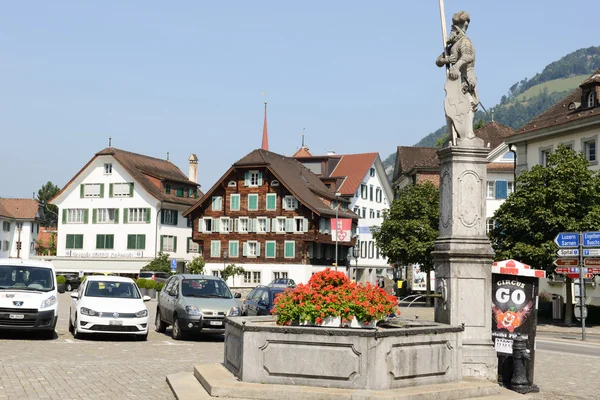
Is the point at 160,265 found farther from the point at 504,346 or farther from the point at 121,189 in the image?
the point at 504,346

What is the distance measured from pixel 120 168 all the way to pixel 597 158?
166 feet

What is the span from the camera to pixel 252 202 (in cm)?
7512

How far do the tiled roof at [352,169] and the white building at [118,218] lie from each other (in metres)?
16.8

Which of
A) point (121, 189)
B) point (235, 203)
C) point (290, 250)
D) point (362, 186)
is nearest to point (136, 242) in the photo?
point (121, 189)

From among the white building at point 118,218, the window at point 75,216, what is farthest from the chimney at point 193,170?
the window at point 75,216

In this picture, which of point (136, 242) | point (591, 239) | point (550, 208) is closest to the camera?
point (591, 239)

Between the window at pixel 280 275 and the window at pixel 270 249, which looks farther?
the window at pixel 270 249

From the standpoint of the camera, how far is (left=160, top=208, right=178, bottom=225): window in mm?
80137

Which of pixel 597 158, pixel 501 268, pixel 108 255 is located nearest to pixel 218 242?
pixel 108 255

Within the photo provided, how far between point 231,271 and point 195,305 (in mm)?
48474

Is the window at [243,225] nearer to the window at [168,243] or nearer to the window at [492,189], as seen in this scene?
the window at [168,243]

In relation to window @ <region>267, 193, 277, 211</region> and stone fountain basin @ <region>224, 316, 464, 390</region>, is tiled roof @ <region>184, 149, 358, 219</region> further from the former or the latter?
stone fountain basin @ <region>224, 316, 464, 390</region>

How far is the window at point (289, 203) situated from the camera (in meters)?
73.4

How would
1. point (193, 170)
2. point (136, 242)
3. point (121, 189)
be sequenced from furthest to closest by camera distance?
1. point (193, 170)
2. point (121, 189)
3. point (136, 242)
